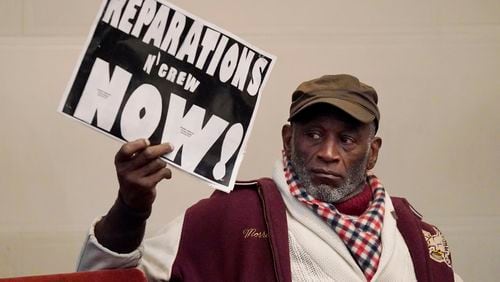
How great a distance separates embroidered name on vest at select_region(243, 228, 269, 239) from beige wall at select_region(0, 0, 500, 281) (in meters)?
0.42

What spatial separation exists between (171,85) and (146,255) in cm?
37

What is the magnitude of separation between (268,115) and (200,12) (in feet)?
1.01

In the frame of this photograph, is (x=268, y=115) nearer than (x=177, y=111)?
No

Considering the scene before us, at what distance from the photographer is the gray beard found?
1395mm

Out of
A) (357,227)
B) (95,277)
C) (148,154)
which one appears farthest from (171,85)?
(357,227)

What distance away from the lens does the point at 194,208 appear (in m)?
1.41

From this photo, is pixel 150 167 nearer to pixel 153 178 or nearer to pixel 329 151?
pixel 153 178

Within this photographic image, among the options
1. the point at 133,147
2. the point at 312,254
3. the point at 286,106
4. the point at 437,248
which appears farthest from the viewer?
the point at 286,106

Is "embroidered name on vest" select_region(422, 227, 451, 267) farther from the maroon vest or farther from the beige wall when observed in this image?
the beige wall

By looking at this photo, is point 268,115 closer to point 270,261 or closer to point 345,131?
point 345,131

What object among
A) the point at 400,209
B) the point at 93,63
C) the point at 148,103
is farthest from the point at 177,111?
the point at 400,209

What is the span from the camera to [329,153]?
1.38m

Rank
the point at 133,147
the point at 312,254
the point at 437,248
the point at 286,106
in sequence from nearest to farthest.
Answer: the point at 133,147
the point at 312,254
the point at 437,248
the point at 286,106

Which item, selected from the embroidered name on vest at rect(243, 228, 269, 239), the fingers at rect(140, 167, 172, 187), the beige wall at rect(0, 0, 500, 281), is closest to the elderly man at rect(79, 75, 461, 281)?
the embroidered name on vest at rect(243, 228, 269, 239)
